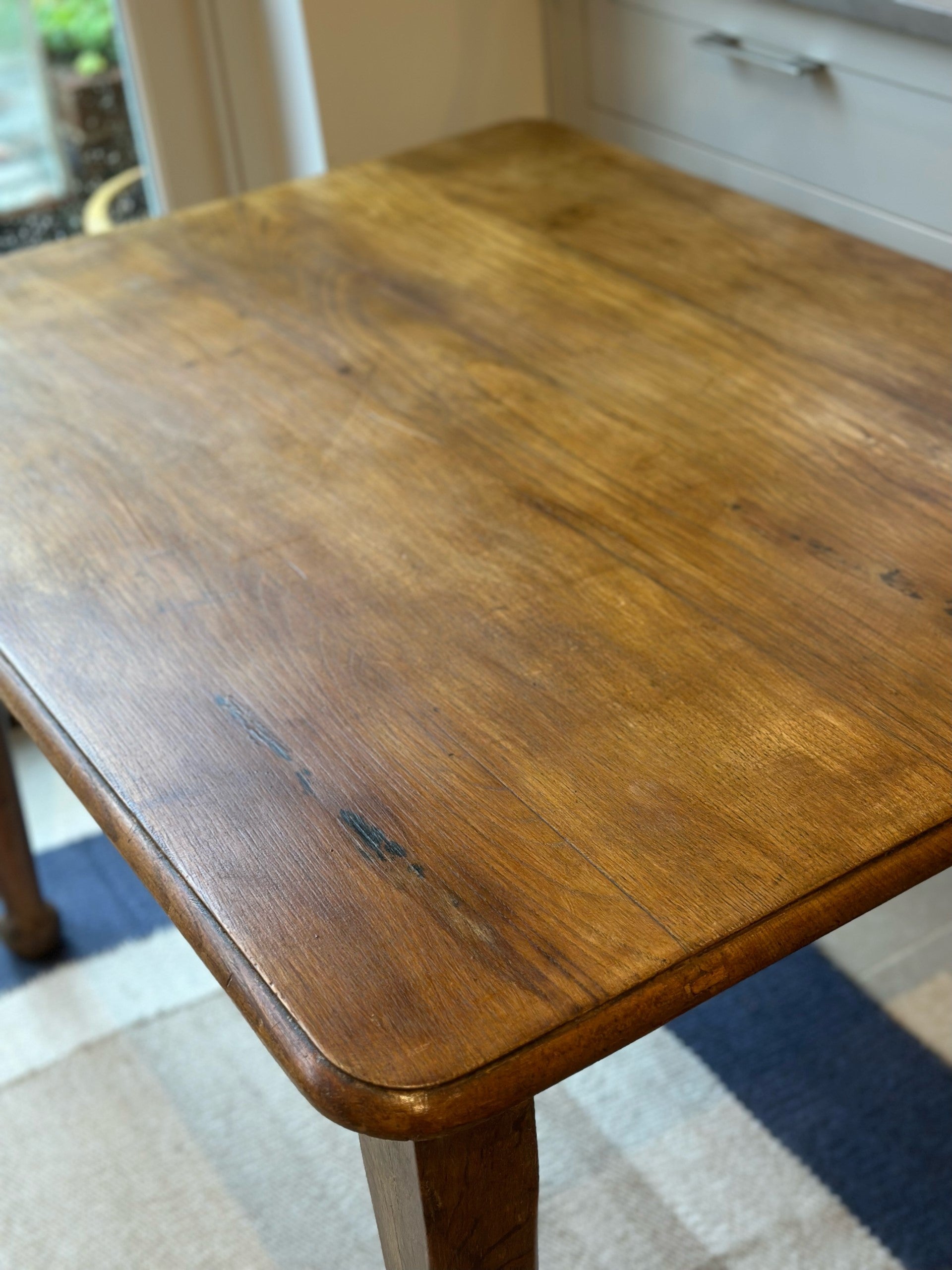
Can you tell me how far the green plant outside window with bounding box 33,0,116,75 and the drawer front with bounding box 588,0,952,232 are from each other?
626 millimetres

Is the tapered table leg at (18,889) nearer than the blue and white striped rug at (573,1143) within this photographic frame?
No

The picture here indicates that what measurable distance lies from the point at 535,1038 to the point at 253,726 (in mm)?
267

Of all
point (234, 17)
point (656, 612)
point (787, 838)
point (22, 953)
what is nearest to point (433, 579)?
point (656, 612)

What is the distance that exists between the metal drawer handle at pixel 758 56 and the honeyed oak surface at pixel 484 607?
0.57 feet

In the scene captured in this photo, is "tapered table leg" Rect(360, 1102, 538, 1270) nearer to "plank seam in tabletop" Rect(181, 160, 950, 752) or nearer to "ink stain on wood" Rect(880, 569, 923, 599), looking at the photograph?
"plank seam in tabletop" Rect(181, 160, 950, 752)

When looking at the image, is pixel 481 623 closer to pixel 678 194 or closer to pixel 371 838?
pixel 371 838

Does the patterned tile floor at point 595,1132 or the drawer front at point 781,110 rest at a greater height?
the drawer front at point 781,110

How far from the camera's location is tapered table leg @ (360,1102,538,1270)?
0.64m

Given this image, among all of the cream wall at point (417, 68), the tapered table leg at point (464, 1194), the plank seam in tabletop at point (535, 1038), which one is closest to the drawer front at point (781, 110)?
the cream wall at point (417, 68)

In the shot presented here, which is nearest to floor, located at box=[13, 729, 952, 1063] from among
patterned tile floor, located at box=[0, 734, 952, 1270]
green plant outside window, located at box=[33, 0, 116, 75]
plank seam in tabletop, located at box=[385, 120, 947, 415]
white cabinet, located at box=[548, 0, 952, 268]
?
patterned tile floor, located at box=[0, 734, 952, 1270]

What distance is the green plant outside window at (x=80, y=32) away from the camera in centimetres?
170

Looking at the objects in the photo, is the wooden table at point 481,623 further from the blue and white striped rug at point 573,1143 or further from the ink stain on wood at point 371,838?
the blue and white striped rug at point 573,1143

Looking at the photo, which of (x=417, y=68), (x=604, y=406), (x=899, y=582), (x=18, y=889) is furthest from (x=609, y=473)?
(x=417, y=68)

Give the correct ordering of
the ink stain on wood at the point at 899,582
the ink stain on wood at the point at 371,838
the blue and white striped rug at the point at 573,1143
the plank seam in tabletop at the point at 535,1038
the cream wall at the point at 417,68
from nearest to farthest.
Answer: the plank seam in tabletop at the point at 535,1038, the ink stain on wood at the point at 371,838, the ink stain on wood at the point at 899,582, the blue and white striped rug at the point at 573,1143, the cream wall at the point at 417,68
